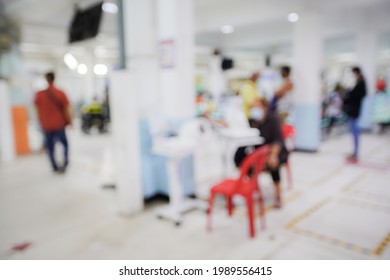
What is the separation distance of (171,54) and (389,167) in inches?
130

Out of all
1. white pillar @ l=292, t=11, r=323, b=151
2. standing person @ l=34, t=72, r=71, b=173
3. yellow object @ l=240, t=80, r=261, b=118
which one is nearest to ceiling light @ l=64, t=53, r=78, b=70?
standing person @ l=34, t=72, r=71, b=173

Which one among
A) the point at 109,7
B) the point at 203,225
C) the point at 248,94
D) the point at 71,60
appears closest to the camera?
the point at 203,225

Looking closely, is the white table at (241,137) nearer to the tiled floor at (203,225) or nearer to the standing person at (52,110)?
the tiled floor at (203,225)

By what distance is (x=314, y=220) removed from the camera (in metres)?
3.09

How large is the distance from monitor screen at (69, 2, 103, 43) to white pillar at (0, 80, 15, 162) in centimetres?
164

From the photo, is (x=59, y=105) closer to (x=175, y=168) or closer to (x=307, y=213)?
(x=175, y=168)

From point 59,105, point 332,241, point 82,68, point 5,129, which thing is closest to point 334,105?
point 332,241

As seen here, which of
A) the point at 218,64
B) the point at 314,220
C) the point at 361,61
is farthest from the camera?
the point at 218,64

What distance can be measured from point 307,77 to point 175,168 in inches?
151

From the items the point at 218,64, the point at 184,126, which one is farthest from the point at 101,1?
the point at 218,64

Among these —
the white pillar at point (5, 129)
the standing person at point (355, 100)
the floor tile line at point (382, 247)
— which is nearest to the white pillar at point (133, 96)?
the floor tile line at point (382, 247)

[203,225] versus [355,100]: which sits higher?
[355,100]

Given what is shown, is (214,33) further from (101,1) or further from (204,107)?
(101,1)

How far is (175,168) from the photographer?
3.21 m
